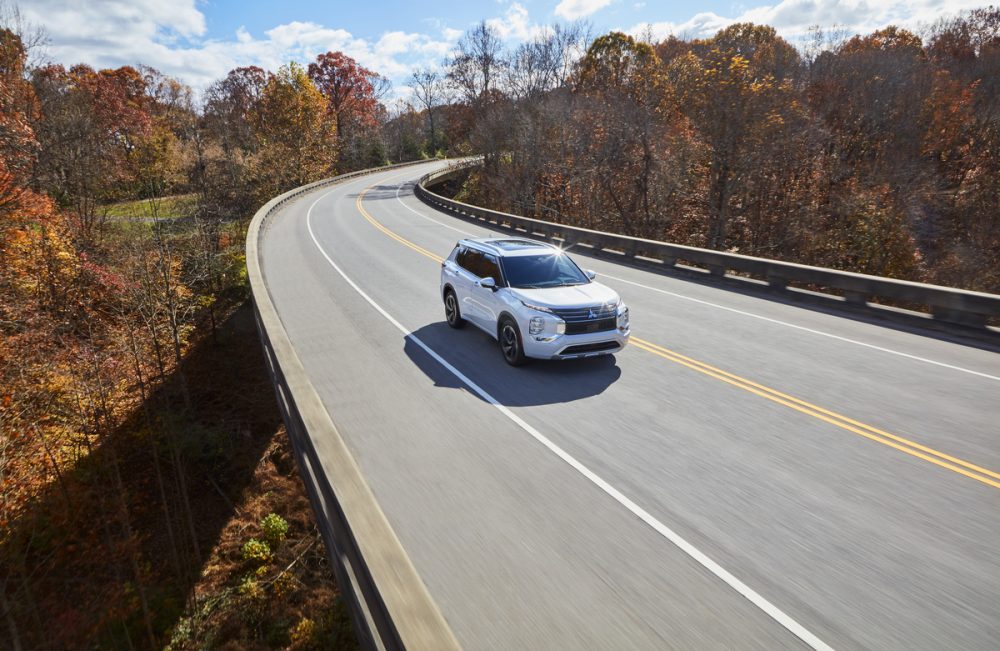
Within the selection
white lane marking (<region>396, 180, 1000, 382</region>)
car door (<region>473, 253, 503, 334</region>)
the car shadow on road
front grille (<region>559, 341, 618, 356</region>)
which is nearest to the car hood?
car door (<region>473, 253, 503, 334</region>)

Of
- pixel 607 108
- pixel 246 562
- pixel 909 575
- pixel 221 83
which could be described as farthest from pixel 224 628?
pixel 221 83

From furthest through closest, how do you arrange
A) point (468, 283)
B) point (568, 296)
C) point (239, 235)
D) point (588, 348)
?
point (239, 235) < point (468, 283) < point (568, 296) < point (588, 348)

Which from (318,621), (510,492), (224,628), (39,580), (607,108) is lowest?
(39,580)

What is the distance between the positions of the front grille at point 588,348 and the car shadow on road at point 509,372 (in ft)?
1.27

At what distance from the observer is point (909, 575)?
14.7 ft

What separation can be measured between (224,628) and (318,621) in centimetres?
202

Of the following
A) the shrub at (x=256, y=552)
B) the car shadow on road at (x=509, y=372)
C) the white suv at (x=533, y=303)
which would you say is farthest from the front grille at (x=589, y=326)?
the shrub at (x=256, y=552)

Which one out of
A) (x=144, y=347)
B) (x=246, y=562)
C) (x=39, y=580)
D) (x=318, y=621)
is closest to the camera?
(x=318, y=621)

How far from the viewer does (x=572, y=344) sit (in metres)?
8.51

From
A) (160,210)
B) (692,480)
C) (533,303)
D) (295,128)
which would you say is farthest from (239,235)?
(692,480)

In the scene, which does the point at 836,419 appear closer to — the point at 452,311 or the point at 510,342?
the point at 510,342

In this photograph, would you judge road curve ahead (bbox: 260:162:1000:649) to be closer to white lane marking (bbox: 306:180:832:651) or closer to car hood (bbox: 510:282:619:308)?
white lane marking (bbox: 306:180:832:651)

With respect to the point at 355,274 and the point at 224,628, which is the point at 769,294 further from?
the point at 224,628

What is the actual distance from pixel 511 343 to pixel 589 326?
54.3 inches
